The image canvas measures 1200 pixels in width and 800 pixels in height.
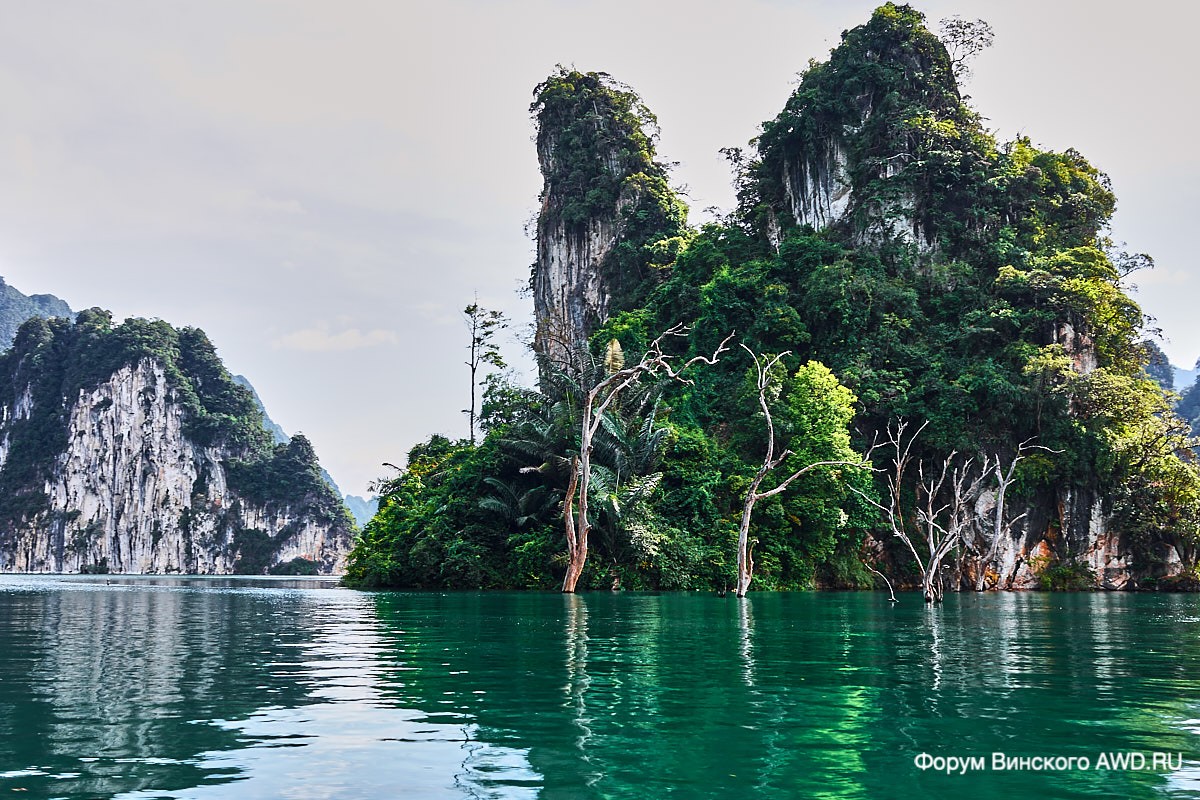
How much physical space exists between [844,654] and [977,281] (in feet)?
Answer: 139

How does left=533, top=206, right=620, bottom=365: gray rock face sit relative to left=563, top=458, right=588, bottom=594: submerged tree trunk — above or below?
above

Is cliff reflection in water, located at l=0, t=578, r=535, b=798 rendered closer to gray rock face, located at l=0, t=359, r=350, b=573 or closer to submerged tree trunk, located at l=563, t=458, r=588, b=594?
submerged tree trunk, located at l=563, t=458, r=588, b=594

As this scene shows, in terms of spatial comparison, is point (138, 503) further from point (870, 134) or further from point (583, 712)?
point (583, 712)

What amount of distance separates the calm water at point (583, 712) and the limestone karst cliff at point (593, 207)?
51.8 meters

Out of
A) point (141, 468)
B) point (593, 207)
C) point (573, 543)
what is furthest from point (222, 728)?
point (141, 468)

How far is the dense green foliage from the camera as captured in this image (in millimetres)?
40656

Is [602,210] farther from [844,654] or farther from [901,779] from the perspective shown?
[901,779]

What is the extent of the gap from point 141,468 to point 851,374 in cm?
13633

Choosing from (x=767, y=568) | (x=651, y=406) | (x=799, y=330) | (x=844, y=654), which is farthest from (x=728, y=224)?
(x=844, y=654)

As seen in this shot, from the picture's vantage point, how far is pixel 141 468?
510 feet

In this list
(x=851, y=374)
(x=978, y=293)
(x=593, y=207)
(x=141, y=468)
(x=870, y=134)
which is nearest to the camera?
(x=851, y=374)

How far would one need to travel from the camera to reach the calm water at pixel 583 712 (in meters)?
6.04

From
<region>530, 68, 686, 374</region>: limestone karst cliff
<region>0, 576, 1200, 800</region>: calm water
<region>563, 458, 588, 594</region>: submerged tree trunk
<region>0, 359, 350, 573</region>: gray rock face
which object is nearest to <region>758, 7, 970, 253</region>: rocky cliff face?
<region>530, 68, 686, 374</region>: limestone karst cliff

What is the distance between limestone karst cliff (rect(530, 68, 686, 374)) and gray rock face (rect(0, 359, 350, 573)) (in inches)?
3910
